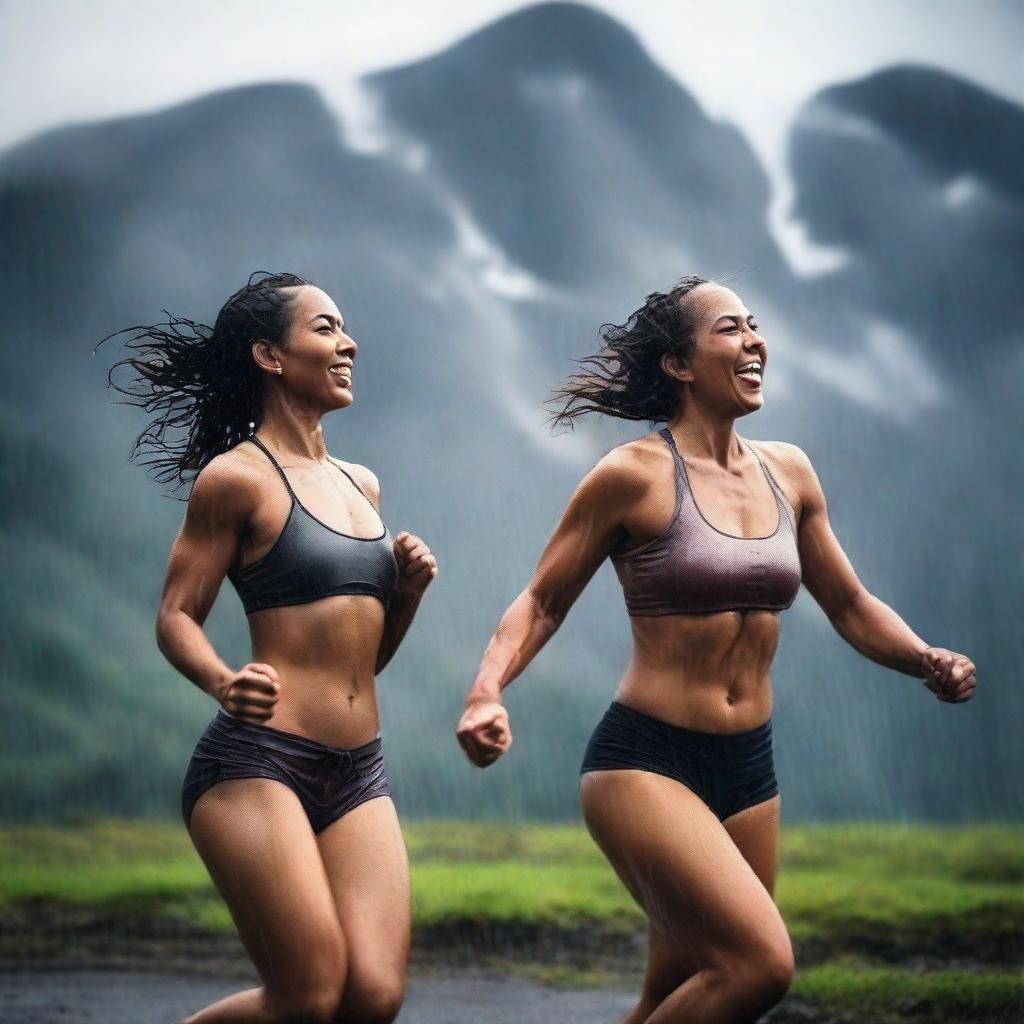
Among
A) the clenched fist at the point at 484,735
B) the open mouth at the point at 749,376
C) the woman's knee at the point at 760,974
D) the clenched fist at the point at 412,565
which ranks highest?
the open mouth at the point at 749,376

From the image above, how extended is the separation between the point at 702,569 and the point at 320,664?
88cm

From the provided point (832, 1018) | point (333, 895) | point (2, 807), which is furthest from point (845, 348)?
point (333, 895)

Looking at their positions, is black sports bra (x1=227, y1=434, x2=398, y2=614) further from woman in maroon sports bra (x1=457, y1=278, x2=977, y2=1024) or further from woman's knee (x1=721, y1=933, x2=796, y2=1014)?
woman's knee (x1=721, y1=933, x2=796, y2=1014)

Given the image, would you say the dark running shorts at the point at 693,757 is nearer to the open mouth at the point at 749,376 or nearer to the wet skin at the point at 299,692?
the wet skin at the point at 299,692

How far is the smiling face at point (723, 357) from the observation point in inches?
147

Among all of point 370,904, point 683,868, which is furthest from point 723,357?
point 370,904

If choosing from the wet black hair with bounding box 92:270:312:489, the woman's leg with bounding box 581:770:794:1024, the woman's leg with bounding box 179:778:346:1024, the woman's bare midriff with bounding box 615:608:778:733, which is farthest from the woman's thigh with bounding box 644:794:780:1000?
the wet black hair with bounding box 92:270:312:489

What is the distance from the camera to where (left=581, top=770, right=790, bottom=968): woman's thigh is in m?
3.19

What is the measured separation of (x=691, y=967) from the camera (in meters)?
3.47

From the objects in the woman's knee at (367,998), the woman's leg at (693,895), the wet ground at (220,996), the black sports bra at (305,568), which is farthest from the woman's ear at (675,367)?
the wet ground at (220,996)

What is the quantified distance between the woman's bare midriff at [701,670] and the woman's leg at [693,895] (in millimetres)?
177

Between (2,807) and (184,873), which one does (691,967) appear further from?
(2,807)

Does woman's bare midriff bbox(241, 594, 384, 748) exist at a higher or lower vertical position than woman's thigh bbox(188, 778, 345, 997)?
higher

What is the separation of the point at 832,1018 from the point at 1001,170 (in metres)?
4.71
